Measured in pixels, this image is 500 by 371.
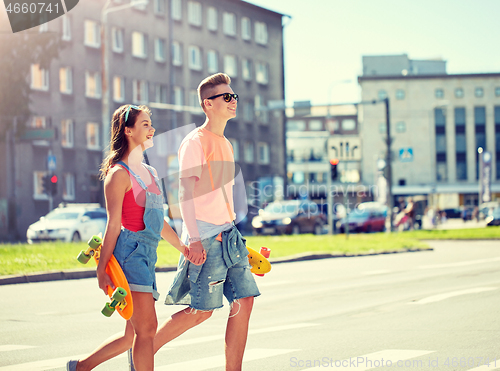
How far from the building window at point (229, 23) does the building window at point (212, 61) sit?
88.7 inches

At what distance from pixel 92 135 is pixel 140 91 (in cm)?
571

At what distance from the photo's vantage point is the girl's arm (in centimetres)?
413

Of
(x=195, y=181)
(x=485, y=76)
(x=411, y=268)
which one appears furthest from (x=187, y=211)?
(x=485, y=76)

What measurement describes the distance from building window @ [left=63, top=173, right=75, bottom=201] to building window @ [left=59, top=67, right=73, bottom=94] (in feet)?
15.1

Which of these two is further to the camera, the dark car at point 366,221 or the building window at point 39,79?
the dark car at point 366,221

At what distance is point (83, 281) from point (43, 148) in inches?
1122

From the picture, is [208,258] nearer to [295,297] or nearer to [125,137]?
[125,137]

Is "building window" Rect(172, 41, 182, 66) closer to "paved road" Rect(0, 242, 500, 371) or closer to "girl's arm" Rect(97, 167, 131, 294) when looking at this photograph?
"paved road" Rect(0, 242, 500, 371)

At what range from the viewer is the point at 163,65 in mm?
50094

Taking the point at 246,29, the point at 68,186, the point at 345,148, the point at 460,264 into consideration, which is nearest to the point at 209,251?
the point at 460,264

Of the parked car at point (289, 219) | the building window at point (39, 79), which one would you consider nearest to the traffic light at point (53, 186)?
the parked car at point (289, 219)

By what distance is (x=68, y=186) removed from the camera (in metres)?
42.2

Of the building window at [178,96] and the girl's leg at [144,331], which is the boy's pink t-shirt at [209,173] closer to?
the girl's leg at [144,331]

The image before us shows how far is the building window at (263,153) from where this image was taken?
5951cm
